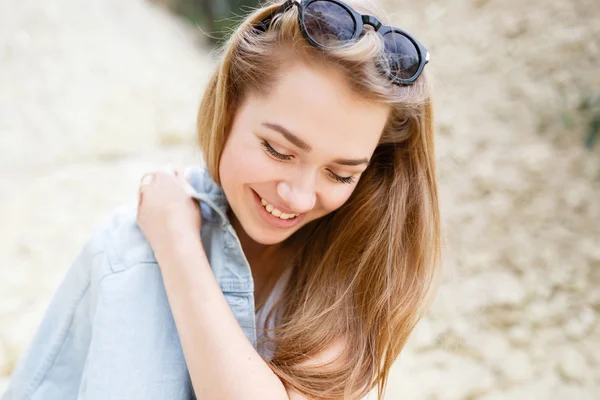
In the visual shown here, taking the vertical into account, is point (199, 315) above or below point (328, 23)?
below

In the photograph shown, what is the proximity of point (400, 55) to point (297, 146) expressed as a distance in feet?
0.99

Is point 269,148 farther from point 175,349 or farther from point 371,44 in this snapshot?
point 175,349

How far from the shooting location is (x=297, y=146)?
1.17 m

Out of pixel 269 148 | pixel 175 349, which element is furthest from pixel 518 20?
pixel 175 349

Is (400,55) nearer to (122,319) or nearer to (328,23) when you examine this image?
(328,23)

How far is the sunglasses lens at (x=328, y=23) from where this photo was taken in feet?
3.88

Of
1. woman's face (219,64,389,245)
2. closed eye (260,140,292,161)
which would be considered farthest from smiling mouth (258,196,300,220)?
closed eye (260,140,292,161)

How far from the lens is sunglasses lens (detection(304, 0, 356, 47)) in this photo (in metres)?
1.18

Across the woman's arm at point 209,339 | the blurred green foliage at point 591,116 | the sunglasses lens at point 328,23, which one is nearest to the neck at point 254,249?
the woman's arm at point 209,339

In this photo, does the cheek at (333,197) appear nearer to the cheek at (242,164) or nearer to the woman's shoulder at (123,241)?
the cheek at (242,164)

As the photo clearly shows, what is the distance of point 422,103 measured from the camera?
51.1 inches

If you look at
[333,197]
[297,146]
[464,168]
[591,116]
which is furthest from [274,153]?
[591,116]

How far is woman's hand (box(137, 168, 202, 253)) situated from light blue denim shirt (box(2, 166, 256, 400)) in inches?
1.6

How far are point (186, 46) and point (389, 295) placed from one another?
4.86 m
